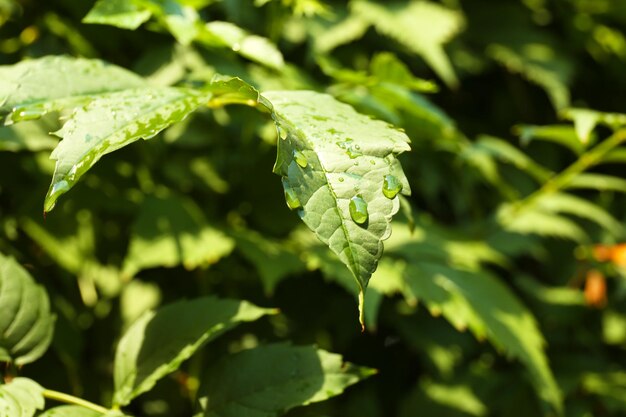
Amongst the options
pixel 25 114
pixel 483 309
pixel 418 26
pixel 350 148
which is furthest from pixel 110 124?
pixel 418 26

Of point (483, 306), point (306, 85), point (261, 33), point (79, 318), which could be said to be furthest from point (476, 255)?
point (79, 318)

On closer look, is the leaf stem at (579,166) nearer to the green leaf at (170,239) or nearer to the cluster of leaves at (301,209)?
the cluster of leaves at (301,209)

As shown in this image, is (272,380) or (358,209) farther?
(272,380)

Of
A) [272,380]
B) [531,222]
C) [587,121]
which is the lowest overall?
[531,222]

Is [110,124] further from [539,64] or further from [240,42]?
[539,64]

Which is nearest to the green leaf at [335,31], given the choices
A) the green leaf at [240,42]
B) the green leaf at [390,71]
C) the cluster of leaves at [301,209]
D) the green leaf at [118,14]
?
the cluster of leaves at [301,209]

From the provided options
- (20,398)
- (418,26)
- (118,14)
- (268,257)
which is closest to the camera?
(20,398)

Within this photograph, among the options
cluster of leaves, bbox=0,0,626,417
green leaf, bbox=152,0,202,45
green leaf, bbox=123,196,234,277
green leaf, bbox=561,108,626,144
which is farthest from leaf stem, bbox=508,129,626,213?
green leaf, bbox=152,0,202,45
